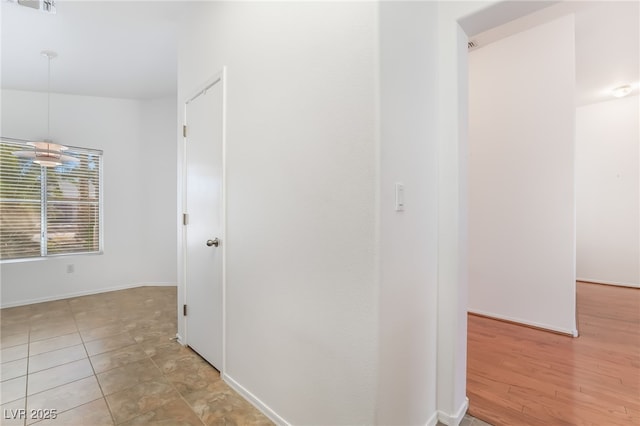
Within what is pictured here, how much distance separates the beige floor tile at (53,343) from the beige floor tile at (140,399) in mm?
1253

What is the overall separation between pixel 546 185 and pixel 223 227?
10.9ft

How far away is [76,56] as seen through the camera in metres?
3.25

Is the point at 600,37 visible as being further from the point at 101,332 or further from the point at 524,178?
the point at 101,332

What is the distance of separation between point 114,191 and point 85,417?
3844 mm

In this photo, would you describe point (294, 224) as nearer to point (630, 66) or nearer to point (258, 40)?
point (258, 40)

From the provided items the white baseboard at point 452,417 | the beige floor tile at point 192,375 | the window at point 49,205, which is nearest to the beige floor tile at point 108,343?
the beige floor tile at point 192,375

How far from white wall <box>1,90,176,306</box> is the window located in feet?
0.53

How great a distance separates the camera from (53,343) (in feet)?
9.00

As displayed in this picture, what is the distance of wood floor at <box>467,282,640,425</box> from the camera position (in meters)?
1.75

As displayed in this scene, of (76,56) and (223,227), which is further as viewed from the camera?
(76,56)

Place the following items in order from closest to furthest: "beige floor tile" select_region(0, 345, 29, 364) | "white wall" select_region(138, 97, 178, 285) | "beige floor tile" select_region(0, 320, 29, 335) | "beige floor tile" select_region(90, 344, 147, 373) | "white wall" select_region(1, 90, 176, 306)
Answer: "beige floor tile" select_region(90, 344, 147, 373) < "beige floor tile" select_region(0, 345, 29, 364) < "beige floor tile" select_region(0, 320, 29, 335) < "white wall" select_region(1, 90, 176, 306) < "white wall" select_region(138, 97, 178, 285)

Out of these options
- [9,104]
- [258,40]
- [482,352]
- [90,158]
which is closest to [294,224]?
[258,40]

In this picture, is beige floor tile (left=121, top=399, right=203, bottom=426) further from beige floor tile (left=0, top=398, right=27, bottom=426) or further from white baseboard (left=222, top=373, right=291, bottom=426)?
beige floor tile (left=0, top=398, right=27, bottom=426)

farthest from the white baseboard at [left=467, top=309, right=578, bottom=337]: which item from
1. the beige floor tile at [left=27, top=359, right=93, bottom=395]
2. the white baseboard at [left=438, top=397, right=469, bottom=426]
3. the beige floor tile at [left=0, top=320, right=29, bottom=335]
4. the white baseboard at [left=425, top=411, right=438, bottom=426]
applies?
the beige floor tile at [left=0, top=320, right=29, bottom=335]
